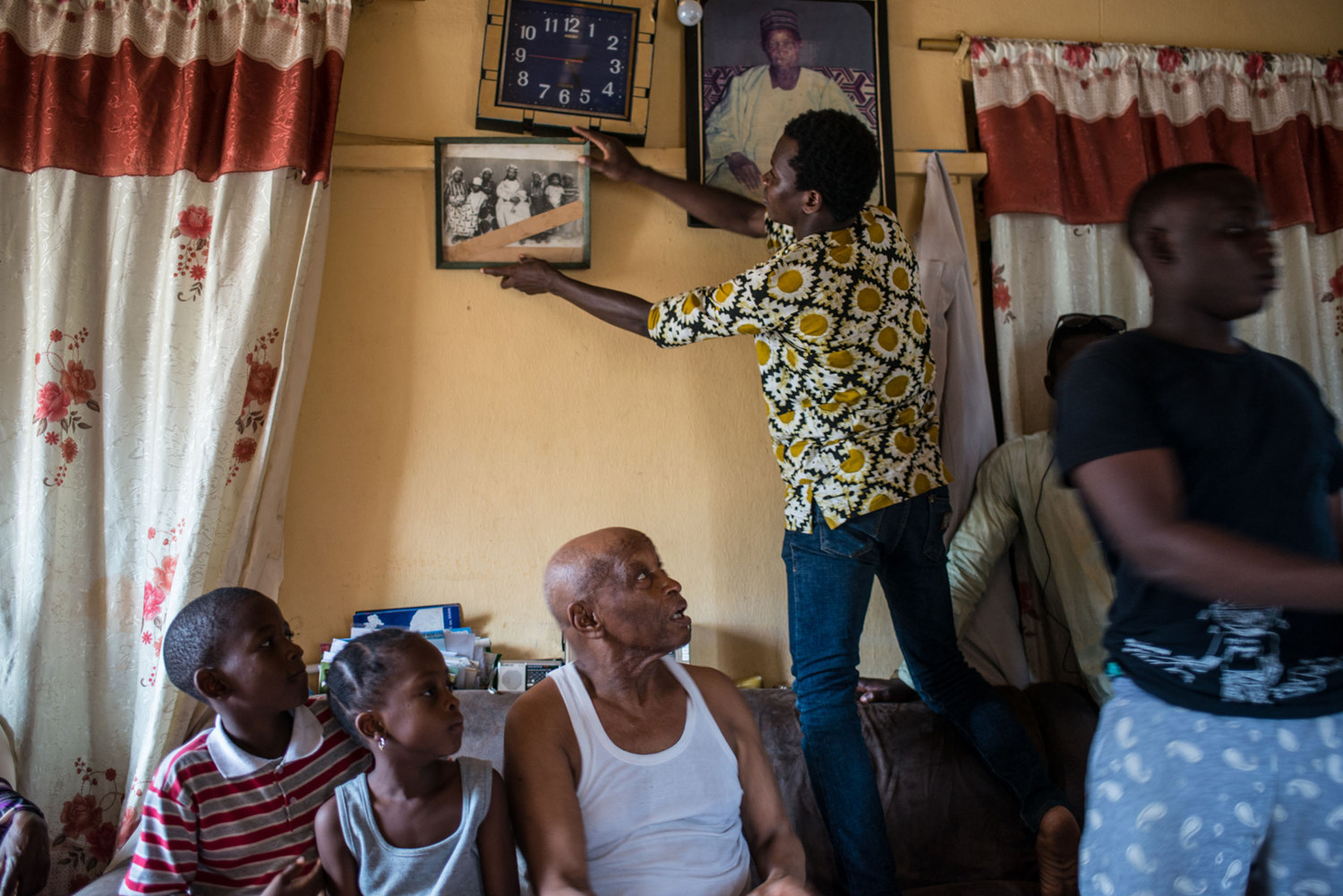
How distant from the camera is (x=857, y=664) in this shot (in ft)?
6.50

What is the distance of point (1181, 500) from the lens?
3.43 feet

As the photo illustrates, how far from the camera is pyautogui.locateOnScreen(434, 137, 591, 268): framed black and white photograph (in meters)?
2.46

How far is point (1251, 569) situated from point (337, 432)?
2.08 m

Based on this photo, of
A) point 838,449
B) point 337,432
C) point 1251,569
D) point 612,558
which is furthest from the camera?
point 337,432

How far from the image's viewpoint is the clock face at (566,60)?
8.18 ft

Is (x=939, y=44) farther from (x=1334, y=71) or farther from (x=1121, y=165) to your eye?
(x=1334, y=71)

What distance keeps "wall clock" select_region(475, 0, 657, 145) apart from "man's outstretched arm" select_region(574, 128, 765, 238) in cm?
12

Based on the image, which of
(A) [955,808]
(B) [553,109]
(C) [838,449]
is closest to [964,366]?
(C) [838,449]

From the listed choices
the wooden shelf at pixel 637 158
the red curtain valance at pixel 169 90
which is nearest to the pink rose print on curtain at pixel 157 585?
the red curtain valance at pixel 169 90

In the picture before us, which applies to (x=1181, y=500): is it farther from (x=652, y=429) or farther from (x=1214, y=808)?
(x=652, y=429)

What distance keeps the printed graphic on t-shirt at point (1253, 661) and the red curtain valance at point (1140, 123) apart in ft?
5.87

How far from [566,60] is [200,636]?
1.72m

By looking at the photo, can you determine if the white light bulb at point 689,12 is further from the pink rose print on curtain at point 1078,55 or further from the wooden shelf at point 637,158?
the pink rose print on curtain at point 1078,55

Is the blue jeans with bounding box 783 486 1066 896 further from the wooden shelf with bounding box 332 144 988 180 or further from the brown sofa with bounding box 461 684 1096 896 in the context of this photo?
the wooden shelf with bounding box 332 144 988 180
